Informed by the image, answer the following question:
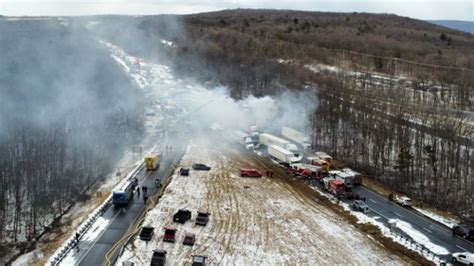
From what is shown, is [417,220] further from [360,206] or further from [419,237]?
[360,206]

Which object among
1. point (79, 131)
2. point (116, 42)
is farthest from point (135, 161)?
point (116, 42)

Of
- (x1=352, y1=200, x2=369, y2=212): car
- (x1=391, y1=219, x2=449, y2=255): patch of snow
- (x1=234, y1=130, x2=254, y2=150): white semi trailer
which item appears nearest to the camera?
(x1=391, y1=219, x2=449, y2=255): patch of snow

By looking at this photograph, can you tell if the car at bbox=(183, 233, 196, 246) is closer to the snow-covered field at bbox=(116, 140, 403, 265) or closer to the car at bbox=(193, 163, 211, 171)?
the snow-covered field at bbox=(116, 140, 403, 265)

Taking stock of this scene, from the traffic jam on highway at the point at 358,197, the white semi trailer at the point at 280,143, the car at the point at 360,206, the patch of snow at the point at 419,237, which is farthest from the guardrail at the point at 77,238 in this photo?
the patch of snow at the point at 419,237

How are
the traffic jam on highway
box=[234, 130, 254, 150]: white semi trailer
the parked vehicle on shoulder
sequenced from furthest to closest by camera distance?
box=[234, 130, 254, 150]: white semi trailer
the parked vehicle on shoulder
the traffic jam on highway

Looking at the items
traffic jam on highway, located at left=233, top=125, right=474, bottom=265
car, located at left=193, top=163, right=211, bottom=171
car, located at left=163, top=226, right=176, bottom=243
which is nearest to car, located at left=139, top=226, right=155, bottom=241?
car, located at left=163, top=226, right=176, bottom=243

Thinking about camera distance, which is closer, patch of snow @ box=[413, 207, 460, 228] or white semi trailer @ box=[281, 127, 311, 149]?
patch of snow @ box=[413, 207, 460, 228]
